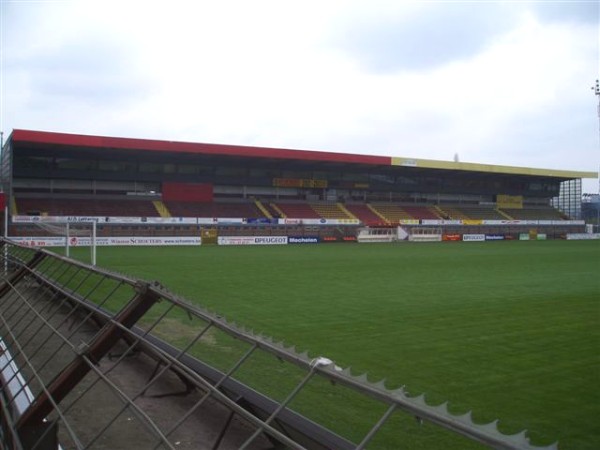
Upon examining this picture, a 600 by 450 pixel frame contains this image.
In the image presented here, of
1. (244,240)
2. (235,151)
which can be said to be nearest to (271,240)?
(244,240)

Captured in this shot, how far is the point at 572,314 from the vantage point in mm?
10969

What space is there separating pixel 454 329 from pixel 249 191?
151 ft

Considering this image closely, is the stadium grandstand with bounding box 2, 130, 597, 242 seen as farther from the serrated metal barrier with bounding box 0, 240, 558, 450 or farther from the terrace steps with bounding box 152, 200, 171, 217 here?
the serrated metal barrier with bounding box 0, 240, 558, 450

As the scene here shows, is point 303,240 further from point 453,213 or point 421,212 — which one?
point 453,213

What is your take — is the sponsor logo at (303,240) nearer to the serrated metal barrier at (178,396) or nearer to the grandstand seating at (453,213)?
the grandstand seating at (453,213)

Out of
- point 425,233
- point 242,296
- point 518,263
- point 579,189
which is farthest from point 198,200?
point 579,189

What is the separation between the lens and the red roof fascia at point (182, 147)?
3972cm

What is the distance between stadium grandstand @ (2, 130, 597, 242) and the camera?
Result: 42719 millimetres

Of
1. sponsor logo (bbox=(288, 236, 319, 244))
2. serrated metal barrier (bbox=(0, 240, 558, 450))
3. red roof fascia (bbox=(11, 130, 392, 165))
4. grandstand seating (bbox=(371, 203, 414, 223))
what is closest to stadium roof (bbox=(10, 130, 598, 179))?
red roof fascia (bbox=(11, 130, 392, 165))

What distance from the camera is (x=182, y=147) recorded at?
4534 cm

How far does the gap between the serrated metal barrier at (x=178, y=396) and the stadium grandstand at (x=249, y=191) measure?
1259 inches

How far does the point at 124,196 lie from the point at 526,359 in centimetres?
4529

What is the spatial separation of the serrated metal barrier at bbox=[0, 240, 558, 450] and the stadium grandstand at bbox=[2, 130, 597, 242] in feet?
105

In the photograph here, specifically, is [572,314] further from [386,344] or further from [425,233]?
[425,233]
